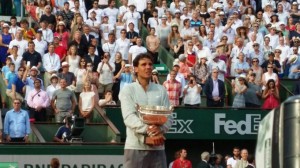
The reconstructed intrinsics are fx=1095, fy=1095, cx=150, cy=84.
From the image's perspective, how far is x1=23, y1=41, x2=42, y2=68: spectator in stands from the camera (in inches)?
949

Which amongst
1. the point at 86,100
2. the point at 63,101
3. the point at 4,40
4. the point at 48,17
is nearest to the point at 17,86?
the point at 63,101

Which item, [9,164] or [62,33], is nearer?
[9,164]

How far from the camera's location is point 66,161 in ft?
69.1

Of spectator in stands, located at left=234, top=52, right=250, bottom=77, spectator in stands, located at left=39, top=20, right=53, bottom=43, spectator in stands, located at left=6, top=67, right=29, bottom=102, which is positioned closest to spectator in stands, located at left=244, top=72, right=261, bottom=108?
spectator in stands, located at left=234, top=52, right=250, bottom=77

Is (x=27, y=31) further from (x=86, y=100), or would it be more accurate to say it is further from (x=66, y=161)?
(x=66, y=161)

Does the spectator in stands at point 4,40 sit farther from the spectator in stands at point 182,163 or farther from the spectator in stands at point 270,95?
the spectator in stands at point 270,95

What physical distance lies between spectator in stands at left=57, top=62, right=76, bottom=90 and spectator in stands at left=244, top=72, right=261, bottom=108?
168 inches

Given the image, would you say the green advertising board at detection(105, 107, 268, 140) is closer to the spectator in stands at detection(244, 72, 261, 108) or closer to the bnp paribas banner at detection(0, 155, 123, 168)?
the spectator in stands at detection(244, 72, 261, 108)

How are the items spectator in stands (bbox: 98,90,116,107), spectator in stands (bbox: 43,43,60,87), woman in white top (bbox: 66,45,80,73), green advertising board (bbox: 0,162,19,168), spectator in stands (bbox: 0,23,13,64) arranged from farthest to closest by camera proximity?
1. spectator in stands (bbox: 0,23,13,64)
2. woman in white top (bbox: 66,45,80,73)
3. spectator in stands (bbox: 43,43,60,87)
4. spectator in stands (bbox: 98,90,116,107)
5. green advertising board (bbox: 0,162,19,168)

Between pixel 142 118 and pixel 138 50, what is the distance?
1596 centimetres

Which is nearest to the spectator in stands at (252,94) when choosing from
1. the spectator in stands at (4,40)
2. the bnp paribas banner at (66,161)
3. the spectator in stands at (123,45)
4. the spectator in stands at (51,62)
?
the spectator in stands at (123,45)

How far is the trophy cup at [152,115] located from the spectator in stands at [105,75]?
14511 mm

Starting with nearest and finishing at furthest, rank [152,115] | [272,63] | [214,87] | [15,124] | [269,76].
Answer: [152,115] → [15,124] → [214,87] → [269,76] → [272,63]

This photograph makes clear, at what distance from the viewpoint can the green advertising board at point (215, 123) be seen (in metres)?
25.3
